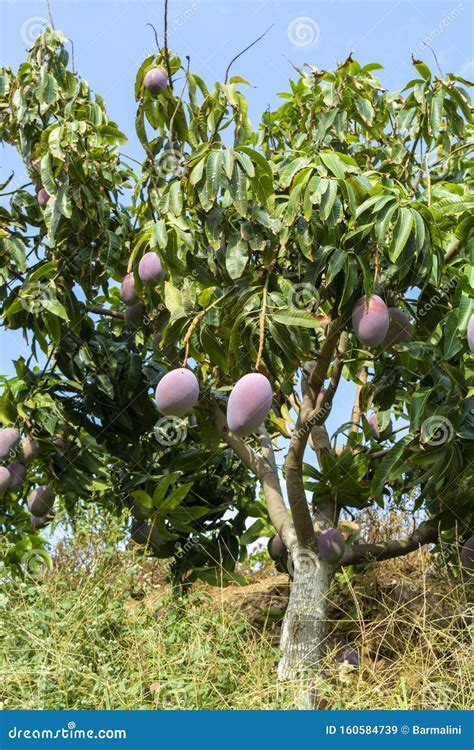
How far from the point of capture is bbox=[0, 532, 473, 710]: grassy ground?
253cm

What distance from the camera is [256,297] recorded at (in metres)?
2.38

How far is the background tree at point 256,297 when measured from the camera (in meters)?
2.42

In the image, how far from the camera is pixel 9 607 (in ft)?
9.86

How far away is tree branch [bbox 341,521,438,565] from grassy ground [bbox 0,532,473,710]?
0.79ft

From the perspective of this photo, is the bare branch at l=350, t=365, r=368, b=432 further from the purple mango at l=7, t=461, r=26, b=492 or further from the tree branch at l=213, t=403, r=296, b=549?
the purple mango at l=7, t=461, r=26, b=492

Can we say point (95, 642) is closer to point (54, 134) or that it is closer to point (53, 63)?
point (54, 134)

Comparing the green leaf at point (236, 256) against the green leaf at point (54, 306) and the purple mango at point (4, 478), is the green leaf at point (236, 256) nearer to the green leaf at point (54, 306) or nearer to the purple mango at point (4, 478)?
the green leaf at point (54, 306)

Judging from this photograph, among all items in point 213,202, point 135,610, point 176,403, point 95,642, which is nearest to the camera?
point 176,403

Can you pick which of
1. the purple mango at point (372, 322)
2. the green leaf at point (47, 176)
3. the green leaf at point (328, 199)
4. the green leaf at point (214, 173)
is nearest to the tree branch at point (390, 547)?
the purple mango at point (372, 322)

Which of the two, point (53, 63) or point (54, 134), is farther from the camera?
point (53, 63)

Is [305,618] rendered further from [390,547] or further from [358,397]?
[358,397]

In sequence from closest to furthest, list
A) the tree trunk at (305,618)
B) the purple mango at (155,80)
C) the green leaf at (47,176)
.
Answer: the tree trunk at (305,618) → the purple mango at (155,80) → the green leaf at (47,176)
